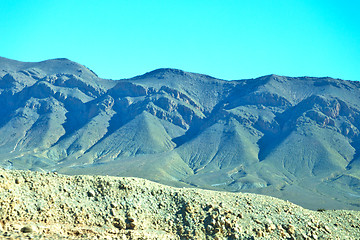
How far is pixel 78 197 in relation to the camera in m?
21.6

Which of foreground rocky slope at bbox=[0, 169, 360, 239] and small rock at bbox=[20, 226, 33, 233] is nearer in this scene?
small rock at bbox=[20, 226, 33, 233]

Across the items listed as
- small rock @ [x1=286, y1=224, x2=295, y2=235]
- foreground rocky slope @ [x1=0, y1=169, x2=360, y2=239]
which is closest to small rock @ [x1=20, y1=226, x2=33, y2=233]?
foreground rocky slope @ [x1=0, y1=169, x2=360, y2=239]

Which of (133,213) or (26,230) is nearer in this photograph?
(26,230)

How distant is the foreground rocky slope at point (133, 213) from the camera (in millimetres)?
18969

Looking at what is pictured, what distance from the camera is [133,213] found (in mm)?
21859

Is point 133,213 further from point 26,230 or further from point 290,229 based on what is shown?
point 290,229

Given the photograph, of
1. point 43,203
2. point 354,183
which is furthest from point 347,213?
point 354,183

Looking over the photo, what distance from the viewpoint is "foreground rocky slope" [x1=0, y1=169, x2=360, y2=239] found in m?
19.0

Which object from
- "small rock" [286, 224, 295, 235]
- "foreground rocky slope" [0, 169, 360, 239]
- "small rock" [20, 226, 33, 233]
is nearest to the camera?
"small rock" [20, 226, 33, 233]

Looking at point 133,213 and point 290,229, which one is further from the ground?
point 133,213

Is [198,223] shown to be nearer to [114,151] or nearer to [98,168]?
[98,168]

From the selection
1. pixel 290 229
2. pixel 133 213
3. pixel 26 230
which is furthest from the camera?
pixel 290 229

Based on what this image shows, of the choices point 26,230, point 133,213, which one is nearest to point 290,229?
point 133,213

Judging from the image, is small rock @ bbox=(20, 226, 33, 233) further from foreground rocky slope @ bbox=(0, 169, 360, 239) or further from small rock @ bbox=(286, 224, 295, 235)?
small rock @ bbox=(286, 224, 295, 235)
